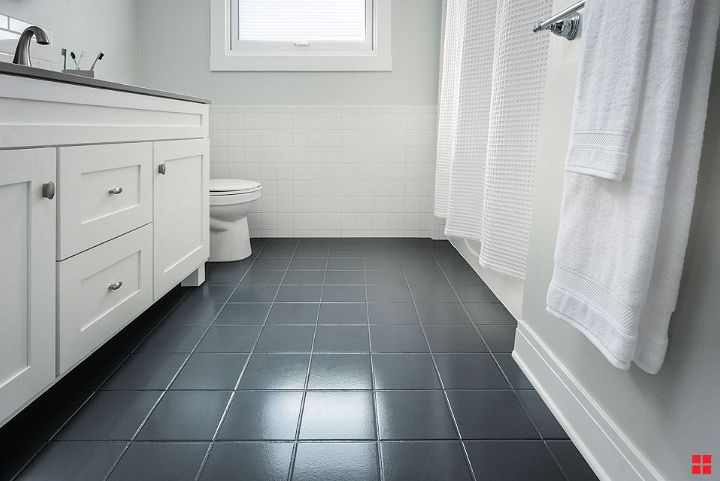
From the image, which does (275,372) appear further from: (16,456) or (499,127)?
(499,127)

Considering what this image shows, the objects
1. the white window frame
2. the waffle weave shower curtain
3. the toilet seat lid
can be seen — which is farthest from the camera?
the white window frame

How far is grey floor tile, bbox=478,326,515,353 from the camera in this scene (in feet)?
7.07

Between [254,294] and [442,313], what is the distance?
85 centimetres

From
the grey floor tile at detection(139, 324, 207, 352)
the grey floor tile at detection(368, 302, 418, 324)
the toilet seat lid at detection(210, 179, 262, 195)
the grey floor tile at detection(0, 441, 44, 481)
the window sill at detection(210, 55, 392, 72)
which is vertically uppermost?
the window sill at detection(210, 55, 392, 72)

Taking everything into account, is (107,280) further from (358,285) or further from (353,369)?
(358,285)

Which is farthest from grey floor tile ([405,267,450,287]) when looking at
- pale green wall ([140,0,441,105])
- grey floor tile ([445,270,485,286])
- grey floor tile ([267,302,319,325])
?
pale green wall ([140,0,441,105])

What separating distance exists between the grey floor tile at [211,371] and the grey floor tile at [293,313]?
397 millimetres

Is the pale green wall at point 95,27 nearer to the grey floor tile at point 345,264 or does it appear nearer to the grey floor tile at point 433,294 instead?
the grey floor tile at point 345,264

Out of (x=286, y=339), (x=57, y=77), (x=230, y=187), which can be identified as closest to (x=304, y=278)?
(x=230, y=187)

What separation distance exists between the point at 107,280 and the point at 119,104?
533 millimetres

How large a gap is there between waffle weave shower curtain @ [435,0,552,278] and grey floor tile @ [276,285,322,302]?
66 cm

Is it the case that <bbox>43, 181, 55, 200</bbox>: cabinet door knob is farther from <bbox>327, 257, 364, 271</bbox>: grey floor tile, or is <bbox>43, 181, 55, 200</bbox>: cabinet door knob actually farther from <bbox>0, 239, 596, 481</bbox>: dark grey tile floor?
<bbox>327, 257, 364, 271</bbox>: grey floor tile

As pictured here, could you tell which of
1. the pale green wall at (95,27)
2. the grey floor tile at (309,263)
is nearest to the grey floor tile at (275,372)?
the grey floor tile at (309,263)

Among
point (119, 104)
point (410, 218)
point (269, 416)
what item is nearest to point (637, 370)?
point (269, 416)
